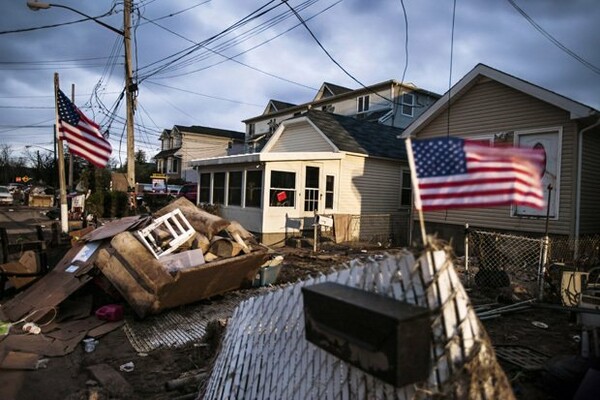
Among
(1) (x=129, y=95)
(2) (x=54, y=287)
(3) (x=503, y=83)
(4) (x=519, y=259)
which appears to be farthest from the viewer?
(1) (x=129, y=95)

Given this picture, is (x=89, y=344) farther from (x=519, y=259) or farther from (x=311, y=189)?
(x=311, y=189)

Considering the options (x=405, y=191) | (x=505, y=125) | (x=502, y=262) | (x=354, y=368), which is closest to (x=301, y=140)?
(x=405, y=191)

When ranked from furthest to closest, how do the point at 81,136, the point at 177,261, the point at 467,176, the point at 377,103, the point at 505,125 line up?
1. the point at 377,103
2. the point at 505,125
3. the point at 81,136
4. the point at 177,261
5. the point at 467,176

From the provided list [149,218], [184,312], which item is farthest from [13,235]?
[184,312]

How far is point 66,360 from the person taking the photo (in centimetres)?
492

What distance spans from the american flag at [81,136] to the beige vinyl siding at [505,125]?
1014 cm

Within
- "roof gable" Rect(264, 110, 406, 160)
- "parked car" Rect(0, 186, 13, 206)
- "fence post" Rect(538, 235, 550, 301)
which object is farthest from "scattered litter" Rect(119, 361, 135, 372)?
"parked car" Rect(0, 186, 13, 206)

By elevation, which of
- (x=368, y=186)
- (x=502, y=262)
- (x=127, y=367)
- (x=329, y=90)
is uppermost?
(x=329, y=90)

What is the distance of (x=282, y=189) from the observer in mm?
13594

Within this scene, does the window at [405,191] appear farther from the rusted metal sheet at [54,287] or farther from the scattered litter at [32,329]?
the scattered litter at [32,329]

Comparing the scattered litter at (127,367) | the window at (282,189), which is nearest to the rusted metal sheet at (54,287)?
the scattered litter at (127,367)

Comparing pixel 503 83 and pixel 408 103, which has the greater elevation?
pixel 408 103

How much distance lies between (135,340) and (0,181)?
80.1 m

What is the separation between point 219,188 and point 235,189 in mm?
1251
